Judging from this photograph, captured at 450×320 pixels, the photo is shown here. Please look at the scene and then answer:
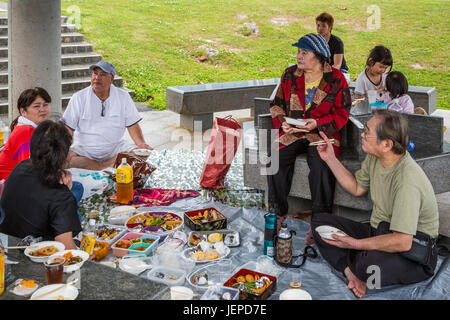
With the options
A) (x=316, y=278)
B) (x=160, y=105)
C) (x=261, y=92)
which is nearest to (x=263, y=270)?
(x=316, y=278)

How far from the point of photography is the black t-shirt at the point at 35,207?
3.08 meters

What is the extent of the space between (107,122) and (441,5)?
665 inches

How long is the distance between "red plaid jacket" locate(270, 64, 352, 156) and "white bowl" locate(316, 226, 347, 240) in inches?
37.2

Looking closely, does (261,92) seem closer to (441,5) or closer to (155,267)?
(155,267)

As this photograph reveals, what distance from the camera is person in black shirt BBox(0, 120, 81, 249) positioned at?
3.06m

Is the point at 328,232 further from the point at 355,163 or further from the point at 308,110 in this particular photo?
the point at 308,110

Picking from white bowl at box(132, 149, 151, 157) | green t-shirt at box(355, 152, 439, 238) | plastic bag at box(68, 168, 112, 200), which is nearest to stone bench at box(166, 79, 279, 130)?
white bowl at box(132, 149, 151, 157)

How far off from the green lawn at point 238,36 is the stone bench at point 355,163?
22.5 feet

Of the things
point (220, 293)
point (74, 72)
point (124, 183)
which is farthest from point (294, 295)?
point (74, 72)

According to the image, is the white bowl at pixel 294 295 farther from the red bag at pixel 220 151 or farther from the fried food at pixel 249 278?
the red bag at pixel 220 151

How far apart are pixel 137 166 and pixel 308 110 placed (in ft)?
5.95

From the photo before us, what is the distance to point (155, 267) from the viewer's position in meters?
3.47

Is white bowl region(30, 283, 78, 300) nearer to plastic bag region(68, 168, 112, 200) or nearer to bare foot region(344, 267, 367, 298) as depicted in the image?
bare foot region(344, 267, 367, 298)

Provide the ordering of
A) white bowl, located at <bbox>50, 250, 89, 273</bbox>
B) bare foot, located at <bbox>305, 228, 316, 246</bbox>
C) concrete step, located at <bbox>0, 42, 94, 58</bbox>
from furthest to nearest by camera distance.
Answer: concrete step, located at <bbox>0, 42, 94, 58</bbox> < bare foot, located at <bbox>305, 228, 316, 246</bbox> < white bowl, located at <bbox>50, 250, 89, 273</bbox>
